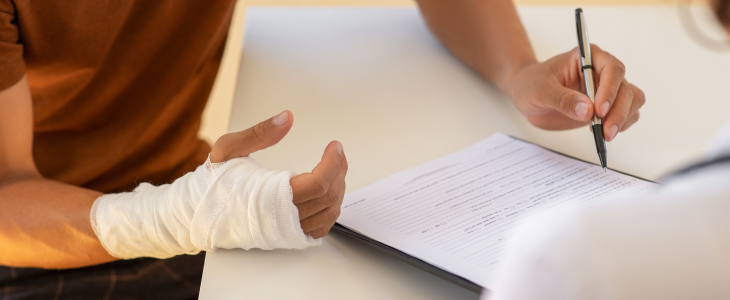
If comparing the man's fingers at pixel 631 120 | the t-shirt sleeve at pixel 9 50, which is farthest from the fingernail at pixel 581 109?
the t-shirt sleeve at pixel 9 50

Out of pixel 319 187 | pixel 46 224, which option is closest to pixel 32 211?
pixel 46 224

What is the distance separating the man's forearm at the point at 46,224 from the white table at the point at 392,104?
21 cm

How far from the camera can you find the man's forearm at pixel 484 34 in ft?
2.55

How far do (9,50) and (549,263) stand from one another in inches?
26.0

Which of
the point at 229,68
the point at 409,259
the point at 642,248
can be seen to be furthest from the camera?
the point at 229,68

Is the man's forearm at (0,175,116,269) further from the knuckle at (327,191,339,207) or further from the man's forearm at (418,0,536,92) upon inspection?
the man's forearm at (418,0,536,92)

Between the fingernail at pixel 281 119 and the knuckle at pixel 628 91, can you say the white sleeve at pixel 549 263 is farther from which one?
the knuckle at pixel 628 91

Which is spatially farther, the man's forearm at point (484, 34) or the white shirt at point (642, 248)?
the man's forearm at point (484, 34)

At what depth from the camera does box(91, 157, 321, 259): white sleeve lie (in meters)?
0.48

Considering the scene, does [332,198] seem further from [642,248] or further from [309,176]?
[642,248]

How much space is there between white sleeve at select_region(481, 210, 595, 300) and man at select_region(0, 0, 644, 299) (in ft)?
0.78

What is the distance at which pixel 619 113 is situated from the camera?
61 centimetres

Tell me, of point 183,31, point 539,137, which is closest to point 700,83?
point 539,137

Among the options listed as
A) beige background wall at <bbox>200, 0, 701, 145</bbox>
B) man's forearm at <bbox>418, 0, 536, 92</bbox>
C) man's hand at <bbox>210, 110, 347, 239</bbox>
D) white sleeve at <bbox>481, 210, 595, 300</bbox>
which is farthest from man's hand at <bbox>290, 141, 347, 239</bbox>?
beige background wall at <bbox>200, 0, 701, 145</bbox>
